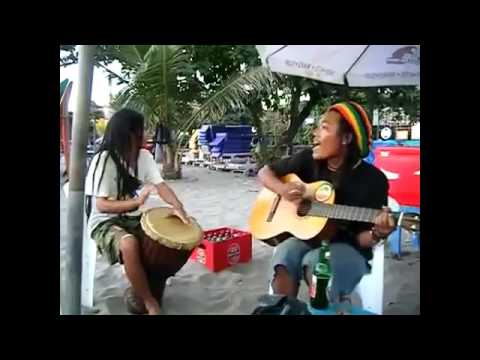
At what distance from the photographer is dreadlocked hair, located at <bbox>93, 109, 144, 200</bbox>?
2510 millimetres

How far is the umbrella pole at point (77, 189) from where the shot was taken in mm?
2441

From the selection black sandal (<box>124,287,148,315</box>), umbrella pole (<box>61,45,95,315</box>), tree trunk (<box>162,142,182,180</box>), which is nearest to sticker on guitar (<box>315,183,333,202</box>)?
tree trunk (<box>162,142,182,180</box>)

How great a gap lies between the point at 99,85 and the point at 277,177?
3.73 ft

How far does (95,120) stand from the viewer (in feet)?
8.21

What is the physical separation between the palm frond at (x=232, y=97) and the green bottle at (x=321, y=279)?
0.95 meters

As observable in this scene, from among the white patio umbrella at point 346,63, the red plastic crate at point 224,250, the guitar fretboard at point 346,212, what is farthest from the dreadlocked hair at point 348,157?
the red plastic crate at point 224,250

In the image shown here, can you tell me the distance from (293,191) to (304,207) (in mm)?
111

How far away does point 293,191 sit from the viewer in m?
2.58

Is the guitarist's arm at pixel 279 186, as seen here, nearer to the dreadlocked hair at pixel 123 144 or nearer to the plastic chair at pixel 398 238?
the plastic chair at pixel 398 238

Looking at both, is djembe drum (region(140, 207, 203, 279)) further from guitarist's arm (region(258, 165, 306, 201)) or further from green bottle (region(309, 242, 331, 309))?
green bottle (region(309, 242, 331, 309))

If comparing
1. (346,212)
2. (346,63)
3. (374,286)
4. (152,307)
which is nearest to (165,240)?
(152,307)

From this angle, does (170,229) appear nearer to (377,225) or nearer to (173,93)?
(173,93)

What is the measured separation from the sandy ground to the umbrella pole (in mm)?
89
